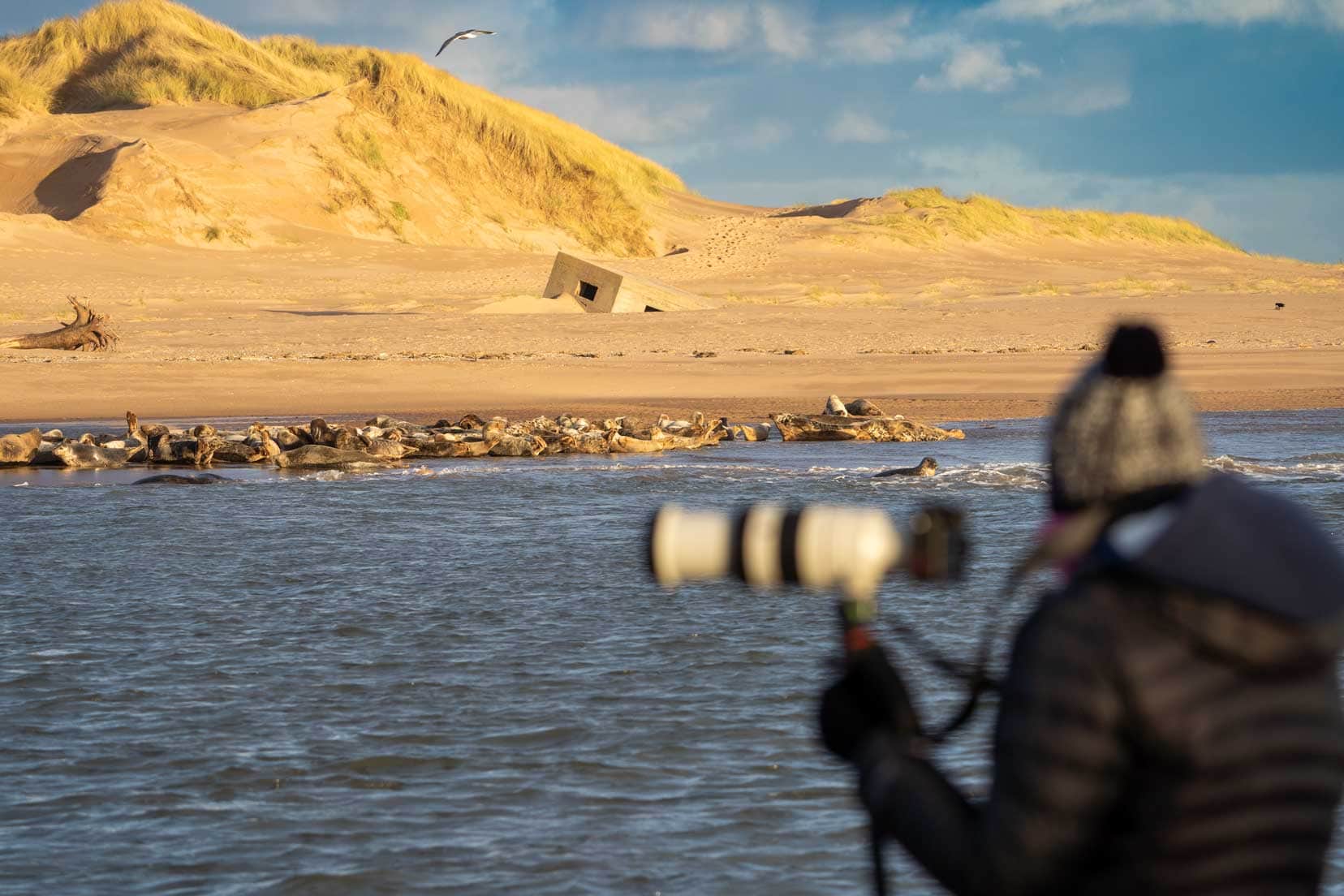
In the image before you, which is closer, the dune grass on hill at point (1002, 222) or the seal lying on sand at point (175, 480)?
the seal lying on sand at point (175, 480)

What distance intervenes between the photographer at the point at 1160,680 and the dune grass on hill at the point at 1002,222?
47.6 meters

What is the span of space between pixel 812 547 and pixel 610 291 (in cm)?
2674

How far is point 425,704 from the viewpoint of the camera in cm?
573

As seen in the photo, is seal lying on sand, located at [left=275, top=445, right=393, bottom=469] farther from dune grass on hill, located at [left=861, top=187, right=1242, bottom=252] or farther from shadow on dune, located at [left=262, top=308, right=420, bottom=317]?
dune grass on hill, located at [left=861, top=187, right=1242, bottom=252]

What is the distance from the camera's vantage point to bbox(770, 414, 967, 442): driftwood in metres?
15.6

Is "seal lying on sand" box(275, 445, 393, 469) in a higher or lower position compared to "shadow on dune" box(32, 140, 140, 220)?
lower

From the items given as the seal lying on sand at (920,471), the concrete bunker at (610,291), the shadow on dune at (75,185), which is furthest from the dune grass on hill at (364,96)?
the seal lying on sand at (920,471)

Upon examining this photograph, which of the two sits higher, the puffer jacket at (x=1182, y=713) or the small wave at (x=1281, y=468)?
the puffer jacket at (x=1182, y=713)

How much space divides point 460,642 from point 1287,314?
2439cm

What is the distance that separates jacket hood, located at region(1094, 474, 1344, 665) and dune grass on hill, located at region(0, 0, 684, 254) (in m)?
45.1

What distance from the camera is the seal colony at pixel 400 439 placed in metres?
13.6

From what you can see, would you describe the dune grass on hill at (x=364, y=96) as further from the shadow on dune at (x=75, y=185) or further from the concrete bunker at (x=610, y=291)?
the concrete bunker at (x=610, y=291)

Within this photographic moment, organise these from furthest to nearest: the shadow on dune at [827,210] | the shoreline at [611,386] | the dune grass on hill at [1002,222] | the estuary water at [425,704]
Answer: the shadow on dune at [827,210]
the dune grass on hill at [1002,222]
the shoreline at [611,386]
the estuary water at [425,704]

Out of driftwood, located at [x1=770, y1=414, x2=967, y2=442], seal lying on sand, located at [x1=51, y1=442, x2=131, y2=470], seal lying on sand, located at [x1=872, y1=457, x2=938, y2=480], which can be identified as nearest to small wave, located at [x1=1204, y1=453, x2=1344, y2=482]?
seal lying on sand, located at [x1=872, y1=457, x2=938, y2=480]
